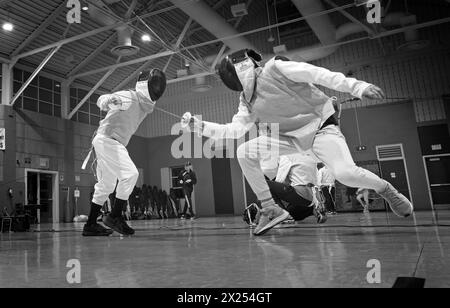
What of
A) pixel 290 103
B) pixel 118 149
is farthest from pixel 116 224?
pixel 290 103

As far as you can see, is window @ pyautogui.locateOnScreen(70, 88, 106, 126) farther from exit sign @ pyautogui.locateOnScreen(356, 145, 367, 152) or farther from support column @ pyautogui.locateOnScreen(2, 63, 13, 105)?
exit sign @ pyautogui.locateOnScreen(356, 145, 367, 152)

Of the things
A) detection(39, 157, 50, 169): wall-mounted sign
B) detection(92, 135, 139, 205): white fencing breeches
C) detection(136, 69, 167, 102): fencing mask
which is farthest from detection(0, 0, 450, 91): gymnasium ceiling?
detection(92, 135, 139, 205): white fencing breeches

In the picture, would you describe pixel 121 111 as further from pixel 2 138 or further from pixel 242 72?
pixel 2 138

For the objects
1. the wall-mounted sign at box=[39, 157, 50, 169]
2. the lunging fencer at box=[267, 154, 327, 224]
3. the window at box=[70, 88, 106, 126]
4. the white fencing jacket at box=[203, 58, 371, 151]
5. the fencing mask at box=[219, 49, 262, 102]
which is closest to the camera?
the white fencing jacket at box=[203, 58, 371, 151]

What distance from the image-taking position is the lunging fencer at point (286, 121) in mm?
2391

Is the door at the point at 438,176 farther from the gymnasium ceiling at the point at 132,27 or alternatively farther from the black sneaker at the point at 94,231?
the black sneaker at the point at 94,231

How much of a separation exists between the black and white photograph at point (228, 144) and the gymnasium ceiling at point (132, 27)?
58 millimetres

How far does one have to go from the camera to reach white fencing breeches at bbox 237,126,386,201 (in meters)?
2.38

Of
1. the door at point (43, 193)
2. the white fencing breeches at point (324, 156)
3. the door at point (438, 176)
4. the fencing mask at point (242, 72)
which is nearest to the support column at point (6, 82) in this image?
the door at point (43, 193)

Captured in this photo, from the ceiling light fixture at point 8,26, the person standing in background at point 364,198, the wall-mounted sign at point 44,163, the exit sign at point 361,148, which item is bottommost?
the person standing in background at point 364,198

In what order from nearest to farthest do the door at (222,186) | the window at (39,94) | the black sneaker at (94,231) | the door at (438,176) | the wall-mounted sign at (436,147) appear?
1. the black sneaker at (94,231)
2. the door at (438,176)
3. the wall-mounted sign at (436,147)
4. the window at (39,94)
5. the door at (222,186)

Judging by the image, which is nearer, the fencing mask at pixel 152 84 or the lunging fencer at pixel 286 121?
the lunging fencer at pixel 286 121

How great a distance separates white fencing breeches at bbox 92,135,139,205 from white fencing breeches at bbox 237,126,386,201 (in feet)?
4.01
